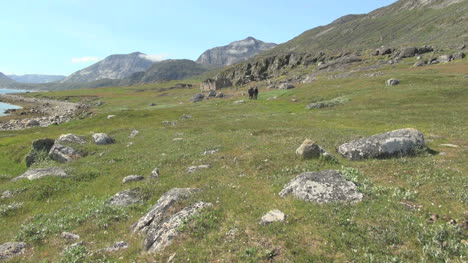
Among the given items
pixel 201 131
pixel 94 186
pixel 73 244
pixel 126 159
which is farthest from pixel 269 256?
pixel 201 131

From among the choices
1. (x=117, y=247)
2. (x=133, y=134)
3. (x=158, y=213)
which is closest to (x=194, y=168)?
(x=158, y=213)

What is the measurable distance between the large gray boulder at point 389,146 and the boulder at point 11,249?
2084cm

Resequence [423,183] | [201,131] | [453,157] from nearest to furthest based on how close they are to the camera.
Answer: [423,183] → [453,157] → [201,131]

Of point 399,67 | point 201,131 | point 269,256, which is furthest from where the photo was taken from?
point 399,67

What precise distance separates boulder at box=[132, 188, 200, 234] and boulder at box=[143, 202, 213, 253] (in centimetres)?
71

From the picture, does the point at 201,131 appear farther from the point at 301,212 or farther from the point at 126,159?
the point at 301,212

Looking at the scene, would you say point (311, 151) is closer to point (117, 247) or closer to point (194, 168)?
point (194, 168)

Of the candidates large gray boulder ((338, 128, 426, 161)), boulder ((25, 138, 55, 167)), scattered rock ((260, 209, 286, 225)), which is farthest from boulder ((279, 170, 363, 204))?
boulder ((25, 138, 55, 167))

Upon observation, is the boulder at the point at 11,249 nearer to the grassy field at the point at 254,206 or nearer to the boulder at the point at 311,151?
the grassy field at the point at 254,206

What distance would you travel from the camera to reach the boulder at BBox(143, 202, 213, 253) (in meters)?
11.6

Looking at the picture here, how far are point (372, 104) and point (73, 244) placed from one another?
54.5m

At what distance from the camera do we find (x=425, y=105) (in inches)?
1811

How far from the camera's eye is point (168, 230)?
478 inches

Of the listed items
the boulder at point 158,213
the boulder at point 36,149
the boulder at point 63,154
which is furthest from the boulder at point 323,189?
the boulder at point 36,149
